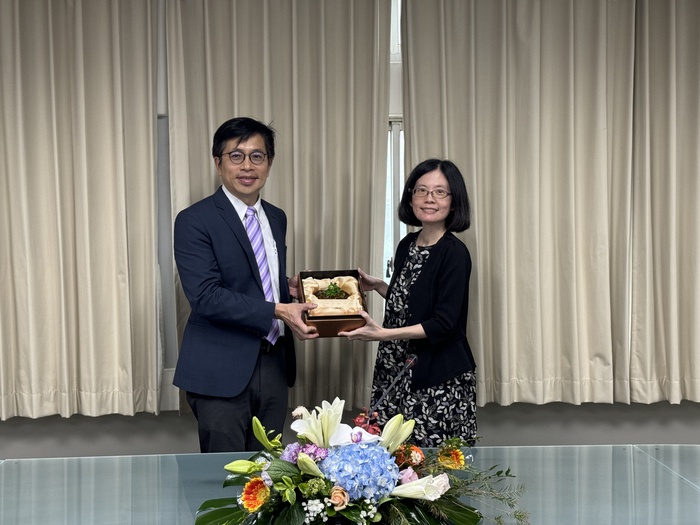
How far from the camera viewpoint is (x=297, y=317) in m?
2.76

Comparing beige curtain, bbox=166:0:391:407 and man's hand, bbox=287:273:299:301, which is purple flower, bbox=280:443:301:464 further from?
beige curtain, bbox=166:0:391:407

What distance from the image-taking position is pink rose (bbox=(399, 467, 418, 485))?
1480 millimetres

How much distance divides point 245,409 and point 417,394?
24.5 inches

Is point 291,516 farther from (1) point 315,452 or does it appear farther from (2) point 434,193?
(2) point 434,193

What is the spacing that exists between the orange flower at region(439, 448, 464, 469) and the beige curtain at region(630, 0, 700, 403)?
228cm

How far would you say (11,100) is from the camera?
10.9 ft

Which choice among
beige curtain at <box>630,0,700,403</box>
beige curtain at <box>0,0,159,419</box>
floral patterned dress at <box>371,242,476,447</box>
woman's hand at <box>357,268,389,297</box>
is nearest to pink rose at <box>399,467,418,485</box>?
floral patterned dress at <box>371,242,476,447</box>

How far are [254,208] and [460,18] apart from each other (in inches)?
51.3

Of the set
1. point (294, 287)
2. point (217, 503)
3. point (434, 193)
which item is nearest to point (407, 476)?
point (217, 503)

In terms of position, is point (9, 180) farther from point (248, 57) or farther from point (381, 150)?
point (381, 150)

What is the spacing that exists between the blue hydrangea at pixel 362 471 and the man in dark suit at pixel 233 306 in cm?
130

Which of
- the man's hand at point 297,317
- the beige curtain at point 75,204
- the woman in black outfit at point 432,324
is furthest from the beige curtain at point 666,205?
the beige curtain at point 75,204

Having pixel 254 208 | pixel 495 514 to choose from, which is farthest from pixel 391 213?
pixel 495 514

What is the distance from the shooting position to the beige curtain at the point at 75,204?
10.9ft
